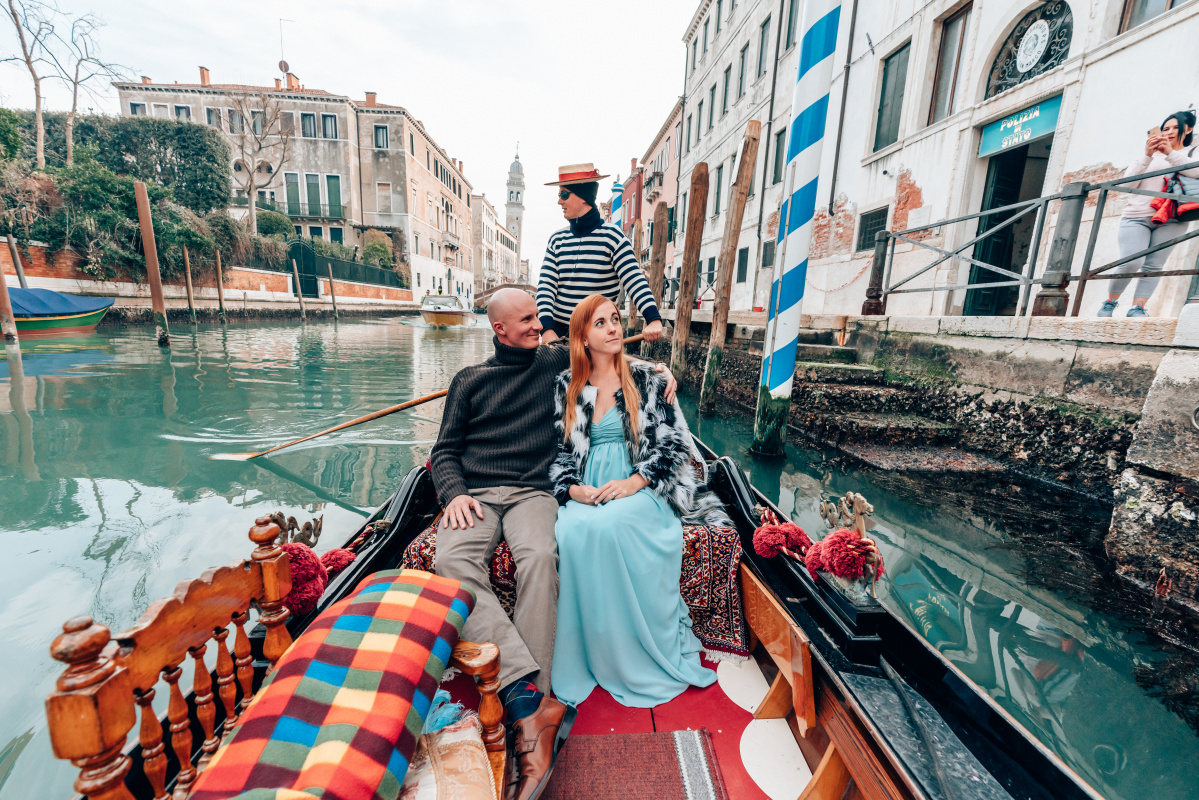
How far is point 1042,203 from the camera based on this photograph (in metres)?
3.72

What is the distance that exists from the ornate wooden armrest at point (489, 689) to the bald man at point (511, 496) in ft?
0.32

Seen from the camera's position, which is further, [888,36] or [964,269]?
[888,36]

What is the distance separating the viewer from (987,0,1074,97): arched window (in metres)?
5.30

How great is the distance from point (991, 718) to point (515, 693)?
3.38ft

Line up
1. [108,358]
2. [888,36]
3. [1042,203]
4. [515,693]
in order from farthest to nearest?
[108,358] → [888,36] → [1042,203] → [515,693]

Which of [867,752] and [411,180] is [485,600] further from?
[411,180]

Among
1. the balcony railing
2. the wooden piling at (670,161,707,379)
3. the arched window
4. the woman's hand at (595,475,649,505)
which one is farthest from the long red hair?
the balcony railing

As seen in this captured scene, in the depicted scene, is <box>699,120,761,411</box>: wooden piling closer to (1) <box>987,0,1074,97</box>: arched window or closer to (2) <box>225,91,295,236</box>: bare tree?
(1) <box>987,0,1074,97</box>: arched window

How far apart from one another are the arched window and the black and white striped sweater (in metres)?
5.91

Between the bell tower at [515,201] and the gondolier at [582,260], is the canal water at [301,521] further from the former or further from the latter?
the bell tower at [515,201]

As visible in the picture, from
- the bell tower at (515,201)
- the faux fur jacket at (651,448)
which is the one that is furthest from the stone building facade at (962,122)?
the bell tower at (515,201)

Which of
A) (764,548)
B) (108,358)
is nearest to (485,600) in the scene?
(764,548)

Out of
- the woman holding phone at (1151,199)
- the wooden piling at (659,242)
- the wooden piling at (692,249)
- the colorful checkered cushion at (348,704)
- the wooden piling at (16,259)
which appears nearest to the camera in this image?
the colorful checkered cushion at (348,704)

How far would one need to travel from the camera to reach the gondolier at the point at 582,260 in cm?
265
